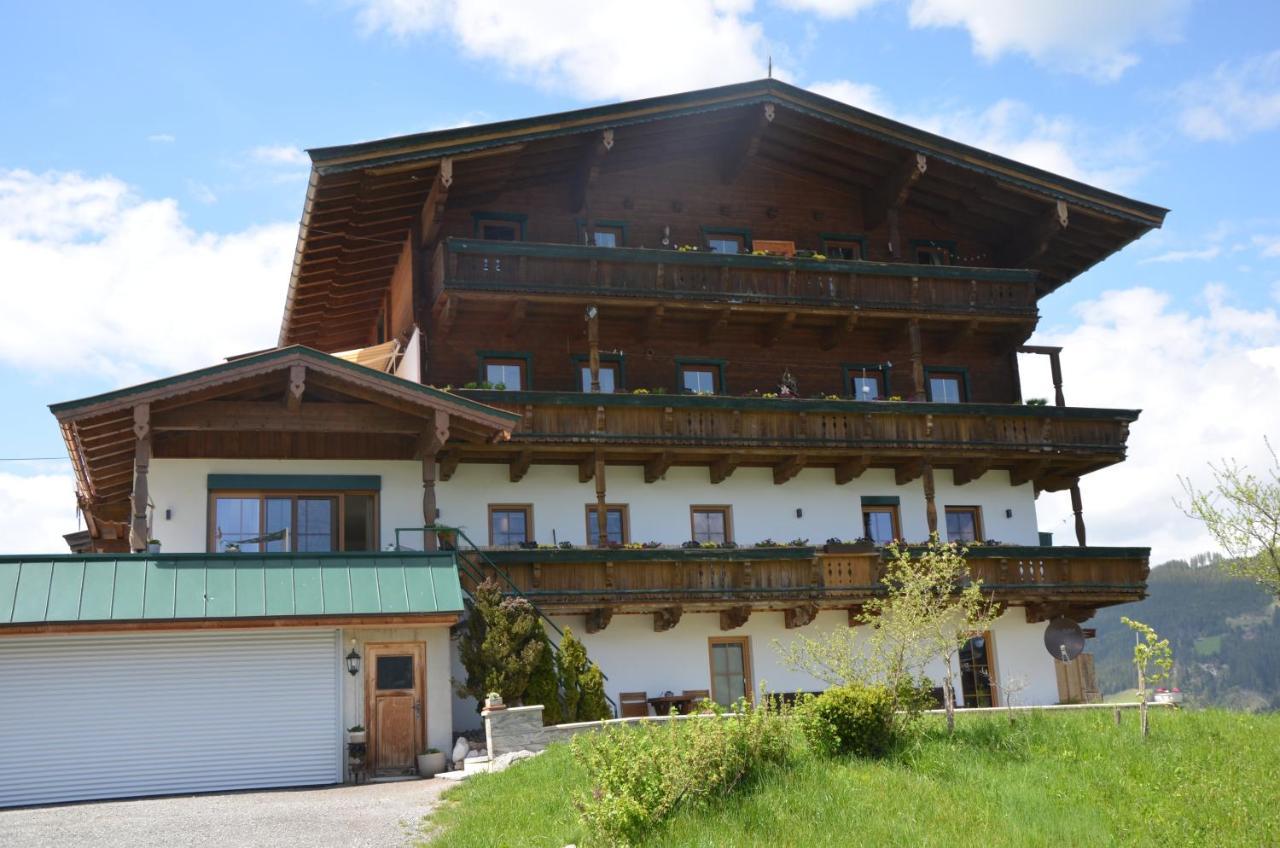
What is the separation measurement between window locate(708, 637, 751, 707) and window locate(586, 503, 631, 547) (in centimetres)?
294

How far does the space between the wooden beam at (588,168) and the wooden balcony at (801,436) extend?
5.47 meters

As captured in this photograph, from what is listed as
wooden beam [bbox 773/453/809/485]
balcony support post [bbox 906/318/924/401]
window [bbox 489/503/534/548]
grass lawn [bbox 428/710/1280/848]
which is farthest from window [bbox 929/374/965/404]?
grass lawn [bbox 428/710/1280/848]

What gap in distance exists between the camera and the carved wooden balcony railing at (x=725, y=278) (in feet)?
95.3

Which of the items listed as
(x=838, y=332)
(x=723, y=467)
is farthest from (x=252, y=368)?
(x=838, y=332)

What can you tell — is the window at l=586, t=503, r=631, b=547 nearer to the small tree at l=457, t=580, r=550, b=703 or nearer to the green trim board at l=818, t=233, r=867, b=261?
the small tree at l=457, t=580, r=550, b=703

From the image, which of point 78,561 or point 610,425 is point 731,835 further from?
point 610,425

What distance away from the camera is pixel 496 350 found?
30578mm

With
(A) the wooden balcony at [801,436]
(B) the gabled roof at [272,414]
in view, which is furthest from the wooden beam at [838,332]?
(B) the gabled roof at [272,414]

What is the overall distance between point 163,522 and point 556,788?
41.5 feet

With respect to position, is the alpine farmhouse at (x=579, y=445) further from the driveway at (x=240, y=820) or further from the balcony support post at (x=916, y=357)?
the driveway at (x=240, y=820)

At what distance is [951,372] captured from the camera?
1362 inches

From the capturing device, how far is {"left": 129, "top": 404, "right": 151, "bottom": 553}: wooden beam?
23.7 metres

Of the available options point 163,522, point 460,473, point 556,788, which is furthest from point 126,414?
point 556,788

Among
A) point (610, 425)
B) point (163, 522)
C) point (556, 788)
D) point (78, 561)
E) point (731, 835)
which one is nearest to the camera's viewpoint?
point (731, 835)
